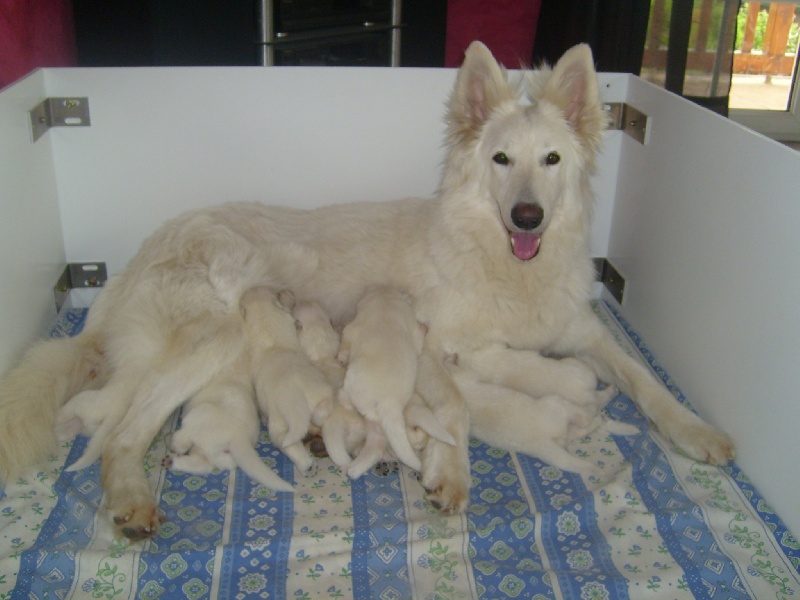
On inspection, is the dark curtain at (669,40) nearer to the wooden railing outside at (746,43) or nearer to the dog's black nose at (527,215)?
the wooden railing outside at (746,43)

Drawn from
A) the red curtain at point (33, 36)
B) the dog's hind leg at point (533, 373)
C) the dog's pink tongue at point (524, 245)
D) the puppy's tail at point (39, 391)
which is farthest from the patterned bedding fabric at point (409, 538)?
the red curtain at point (33, 36)

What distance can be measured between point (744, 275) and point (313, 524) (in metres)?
1.47

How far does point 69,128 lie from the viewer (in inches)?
114

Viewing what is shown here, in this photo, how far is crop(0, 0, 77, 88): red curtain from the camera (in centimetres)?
290

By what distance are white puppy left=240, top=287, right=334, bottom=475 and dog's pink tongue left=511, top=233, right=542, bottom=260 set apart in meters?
0.81

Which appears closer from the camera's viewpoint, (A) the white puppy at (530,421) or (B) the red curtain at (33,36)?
(A) the white puppy at (530,421)

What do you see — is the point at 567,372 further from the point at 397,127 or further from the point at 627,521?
the point at 397,127

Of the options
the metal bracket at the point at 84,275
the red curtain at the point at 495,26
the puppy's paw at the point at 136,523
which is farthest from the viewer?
the red curtain at the point at 495,26

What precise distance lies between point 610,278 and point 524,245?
0.94 metres

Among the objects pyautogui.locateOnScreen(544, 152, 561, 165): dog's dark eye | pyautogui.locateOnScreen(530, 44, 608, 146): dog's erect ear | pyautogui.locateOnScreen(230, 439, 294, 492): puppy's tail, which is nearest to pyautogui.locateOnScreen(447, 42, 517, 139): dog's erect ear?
pyautogui.locateOnScreen(530, 44, 608, 146): dog's erect ear

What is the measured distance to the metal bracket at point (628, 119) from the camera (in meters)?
2.96

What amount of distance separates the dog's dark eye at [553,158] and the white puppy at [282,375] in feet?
3.30

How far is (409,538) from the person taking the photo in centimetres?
200

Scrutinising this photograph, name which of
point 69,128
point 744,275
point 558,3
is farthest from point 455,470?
point 558,3
